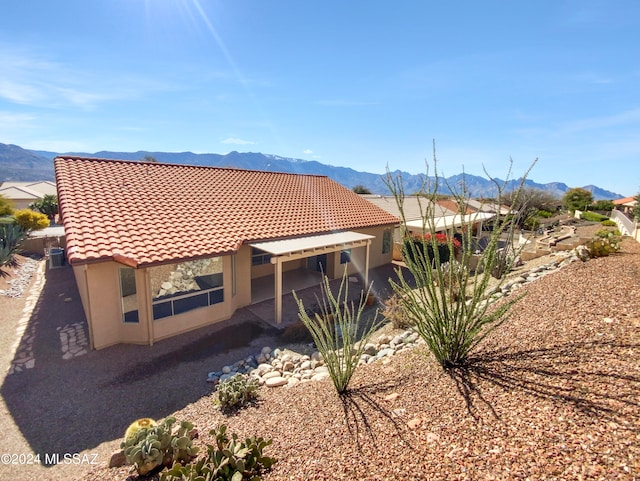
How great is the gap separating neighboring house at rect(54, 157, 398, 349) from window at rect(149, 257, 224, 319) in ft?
0.12

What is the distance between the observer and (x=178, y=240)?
41.1 feet

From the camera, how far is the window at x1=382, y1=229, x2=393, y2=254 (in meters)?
23.3

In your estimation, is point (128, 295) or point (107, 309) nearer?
point (107, 309)

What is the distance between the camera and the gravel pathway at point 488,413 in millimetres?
4066

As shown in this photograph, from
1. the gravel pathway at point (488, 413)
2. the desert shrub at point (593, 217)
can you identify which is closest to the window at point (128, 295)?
the gravel pathway at point (488, 413)

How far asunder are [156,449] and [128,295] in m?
7.74

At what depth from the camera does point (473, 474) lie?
395cm

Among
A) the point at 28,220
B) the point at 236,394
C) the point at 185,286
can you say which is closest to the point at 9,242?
the point at 28,220

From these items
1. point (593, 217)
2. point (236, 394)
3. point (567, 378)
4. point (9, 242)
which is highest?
point (593, 217)

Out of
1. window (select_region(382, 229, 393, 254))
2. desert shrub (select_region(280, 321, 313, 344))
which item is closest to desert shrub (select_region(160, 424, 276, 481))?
desert shrub (select_region(280, 321, 313, 344))

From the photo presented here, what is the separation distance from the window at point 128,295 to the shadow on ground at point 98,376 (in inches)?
39.7

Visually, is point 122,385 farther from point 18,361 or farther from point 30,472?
point 18,361

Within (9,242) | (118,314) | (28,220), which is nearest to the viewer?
(118,314)

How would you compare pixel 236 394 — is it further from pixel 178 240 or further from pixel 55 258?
pixel 55 258
